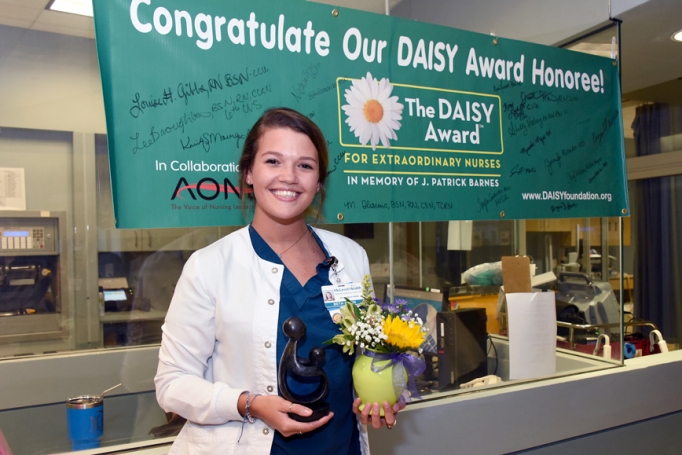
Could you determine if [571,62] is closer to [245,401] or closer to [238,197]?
[238,197]

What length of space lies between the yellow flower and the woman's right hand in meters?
0.20

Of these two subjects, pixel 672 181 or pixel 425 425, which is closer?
pixel 425 425

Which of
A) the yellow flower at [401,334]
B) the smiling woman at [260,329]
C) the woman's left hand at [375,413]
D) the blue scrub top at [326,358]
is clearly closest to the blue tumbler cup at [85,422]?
the smiling woman at [260,329]

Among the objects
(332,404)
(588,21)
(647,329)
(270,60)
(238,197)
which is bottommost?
(647,329)

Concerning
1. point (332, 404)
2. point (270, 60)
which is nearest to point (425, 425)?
point (332, 404)

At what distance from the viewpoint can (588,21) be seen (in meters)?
2.64

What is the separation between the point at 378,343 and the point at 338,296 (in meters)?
0.15

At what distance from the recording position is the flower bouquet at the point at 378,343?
1135 millimetres

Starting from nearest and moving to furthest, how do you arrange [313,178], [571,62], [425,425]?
[313,178] < [425,425] < [571,62]

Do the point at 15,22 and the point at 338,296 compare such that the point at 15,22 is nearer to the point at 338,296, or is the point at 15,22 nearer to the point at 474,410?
the point at 338,296

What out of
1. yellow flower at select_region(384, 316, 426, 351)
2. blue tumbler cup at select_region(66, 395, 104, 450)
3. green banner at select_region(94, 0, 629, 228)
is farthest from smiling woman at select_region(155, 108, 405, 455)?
blue tumbler cup at select_region(66, 395, 104, 450)

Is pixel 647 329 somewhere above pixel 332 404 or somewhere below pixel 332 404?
below

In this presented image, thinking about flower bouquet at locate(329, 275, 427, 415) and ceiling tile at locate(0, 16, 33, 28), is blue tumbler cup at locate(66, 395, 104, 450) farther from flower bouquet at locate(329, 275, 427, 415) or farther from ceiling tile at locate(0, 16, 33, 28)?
ceiling tile at locate(0, 16, 33, 28)

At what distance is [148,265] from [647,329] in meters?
4.12
